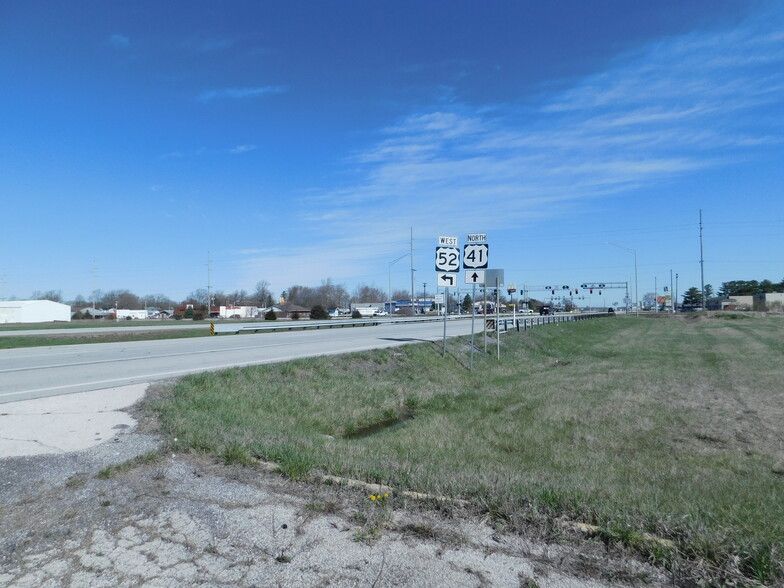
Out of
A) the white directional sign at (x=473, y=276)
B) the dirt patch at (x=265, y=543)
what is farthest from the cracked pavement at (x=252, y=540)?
the white directional sign at (x=473, y=276)

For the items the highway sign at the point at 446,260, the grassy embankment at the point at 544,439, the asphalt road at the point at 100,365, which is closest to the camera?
the grassy embankment at the point at 544,439

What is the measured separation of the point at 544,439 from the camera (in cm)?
948

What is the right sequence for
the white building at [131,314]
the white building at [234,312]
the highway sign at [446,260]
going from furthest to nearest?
the white building at [131,314] → the white building at [234,312] → the highway sign at [446,260]

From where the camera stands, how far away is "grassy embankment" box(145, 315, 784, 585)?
4.46 meters

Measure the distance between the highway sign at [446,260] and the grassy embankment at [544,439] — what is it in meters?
3.08

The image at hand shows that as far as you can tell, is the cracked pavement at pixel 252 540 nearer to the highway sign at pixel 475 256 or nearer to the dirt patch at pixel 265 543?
the dirt patch at pixel 265 543

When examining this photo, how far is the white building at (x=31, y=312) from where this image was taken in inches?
3255

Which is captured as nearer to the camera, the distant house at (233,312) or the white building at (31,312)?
the white building at (31,312)

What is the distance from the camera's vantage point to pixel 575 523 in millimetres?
4406

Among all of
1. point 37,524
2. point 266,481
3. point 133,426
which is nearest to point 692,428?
point 266,481

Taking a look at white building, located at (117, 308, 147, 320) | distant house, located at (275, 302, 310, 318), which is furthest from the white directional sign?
white building, located at (117, 308, 147, 320)

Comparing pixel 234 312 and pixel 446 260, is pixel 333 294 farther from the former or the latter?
pixel 446 260

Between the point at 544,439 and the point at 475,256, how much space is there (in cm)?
849

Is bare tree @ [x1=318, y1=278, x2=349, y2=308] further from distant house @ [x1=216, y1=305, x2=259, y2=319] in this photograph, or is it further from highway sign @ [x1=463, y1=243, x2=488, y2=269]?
highway sign @ [x1=463, y1=243, x2=488, y2=269]
